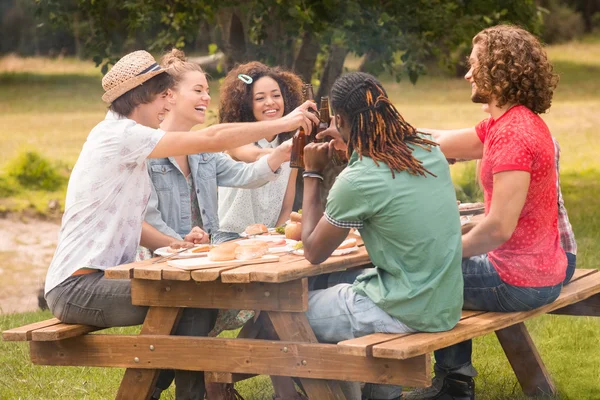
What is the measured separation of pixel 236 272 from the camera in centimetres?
334

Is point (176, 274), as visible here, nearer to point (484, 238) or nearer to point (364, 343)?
point (364, 343)

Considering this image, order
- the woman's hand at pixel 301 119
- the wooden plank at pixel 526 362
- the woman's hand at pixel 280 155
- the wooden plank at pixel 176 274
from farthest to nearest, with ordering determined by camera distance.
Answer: the woman's hand at pixel 280 155
the wooden plank at pixel 526 362
the woman's hand at pixel 301 119
the wooden plank at pixel 176 274

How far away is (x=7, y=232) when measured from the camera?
11.5 m

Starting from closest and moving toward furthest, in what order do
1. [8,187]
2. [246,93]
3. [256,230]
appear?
1. [256,230]
2. [246,93]
3. [8,187]

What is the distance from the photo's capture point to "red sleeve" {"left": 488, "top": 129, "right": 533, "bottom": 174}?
11.6ft

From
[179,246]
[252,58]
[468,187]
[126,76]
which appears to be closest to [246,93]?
[126,76]

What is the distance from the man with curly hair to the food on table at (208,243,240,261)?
880mm

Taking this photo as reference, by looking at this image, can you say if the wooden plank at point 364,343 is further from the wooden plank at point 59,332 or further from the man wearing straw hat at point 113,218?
the wooden plank at point 59,332

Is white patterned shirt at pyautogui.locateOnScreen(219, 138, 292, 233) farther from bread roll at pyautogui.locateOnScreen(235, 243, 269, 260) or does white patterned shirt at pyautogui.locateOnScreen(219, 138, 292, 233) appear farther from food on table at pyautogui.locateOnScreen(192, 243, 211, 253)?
bread roll at pyautogui.locateOnScreen(235, 243, 269, 260)

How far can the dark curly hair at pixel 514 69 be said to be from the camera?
12.1ft

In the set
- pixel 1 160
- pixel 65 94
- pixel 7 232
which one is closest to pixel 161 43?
pixel 7 232

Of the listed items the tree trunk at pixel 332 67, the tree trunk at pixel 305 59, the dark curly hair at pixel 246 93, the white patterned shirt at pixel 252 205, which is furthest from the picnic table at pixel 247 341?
the tree trunk at pixel 332 67

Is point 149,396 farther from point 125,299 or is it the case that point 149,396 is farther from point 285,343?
point 285,343

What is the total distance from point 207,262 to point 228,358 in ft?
1.20
